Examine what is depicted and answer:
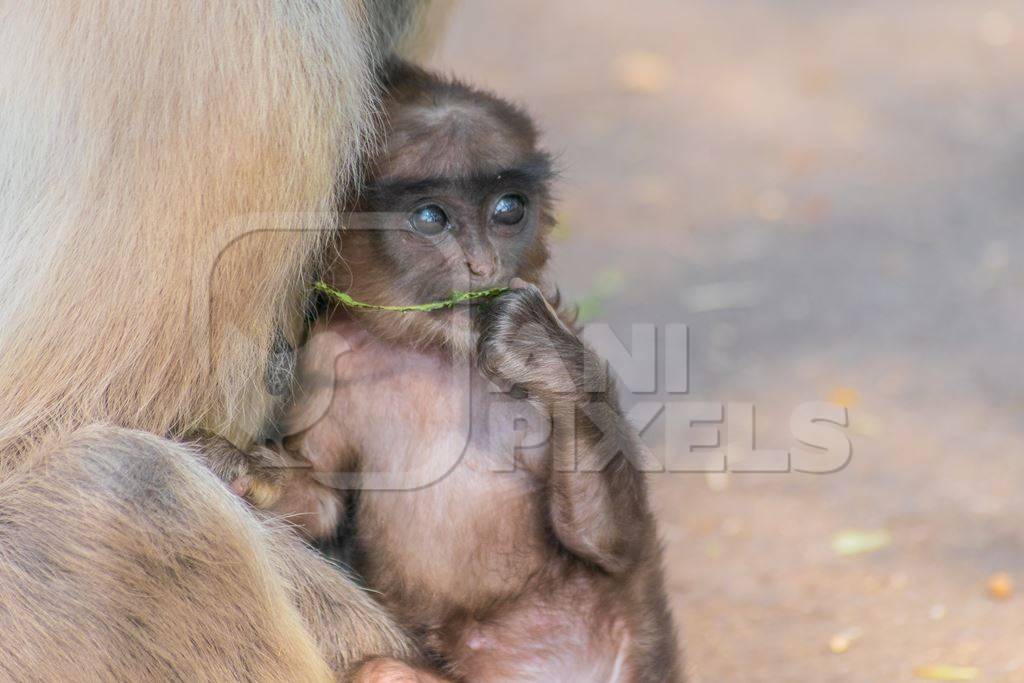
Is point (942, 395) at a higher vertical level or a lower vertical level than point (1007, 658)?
higher

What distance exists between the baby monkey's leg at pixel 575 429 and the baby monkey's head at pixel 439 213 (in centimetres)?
11

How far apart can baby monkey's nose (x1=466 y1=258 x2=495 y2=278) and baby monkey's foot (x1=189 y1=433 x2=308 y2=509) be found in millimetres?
556

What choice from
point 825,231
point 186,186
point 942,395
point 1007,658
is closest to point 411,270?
point 186,186

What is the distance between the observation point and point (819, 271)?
6.09 metres

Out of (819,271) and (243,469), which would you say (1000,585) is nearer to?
(243,469)

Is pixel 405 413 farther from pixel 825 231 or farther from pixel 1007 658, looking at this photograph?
pixel 825 231

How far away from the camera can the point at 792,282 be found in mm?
6035

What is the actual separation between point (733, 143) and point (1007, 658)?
164 inches

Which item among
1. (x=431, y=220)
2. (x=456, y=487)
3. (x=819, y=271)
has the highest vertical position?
(x=819, y=271)

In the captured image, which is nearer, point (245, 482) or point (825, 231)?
point (245, 482)

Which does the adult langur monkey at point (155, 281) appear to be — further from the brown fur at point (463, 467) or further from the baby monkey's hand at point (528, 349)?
the baby monkey's hand at point (528, 349)

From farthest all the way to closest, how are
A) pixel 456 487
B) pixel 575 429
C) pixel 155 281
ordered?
pixel 456 487 → pixel 575 429 → pixel 155 281

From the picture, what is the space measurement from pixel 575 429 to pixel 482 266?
1.22 feet

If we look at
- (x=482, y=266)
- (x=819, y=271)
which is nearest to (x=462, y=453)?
(x=482, y=266)
